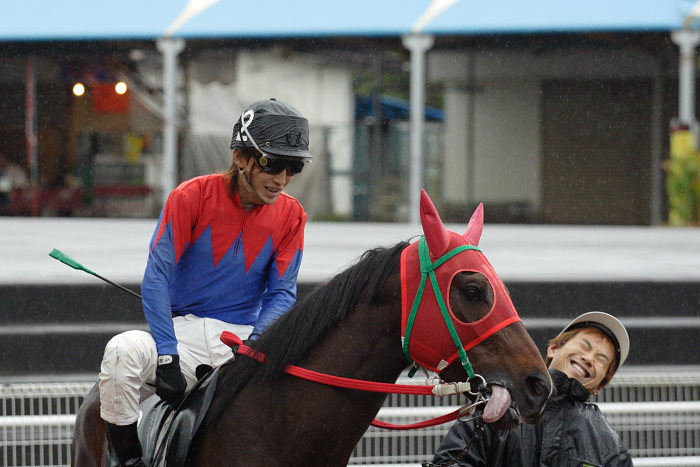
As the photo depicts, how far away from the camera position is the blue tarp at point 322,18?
17.1 metres

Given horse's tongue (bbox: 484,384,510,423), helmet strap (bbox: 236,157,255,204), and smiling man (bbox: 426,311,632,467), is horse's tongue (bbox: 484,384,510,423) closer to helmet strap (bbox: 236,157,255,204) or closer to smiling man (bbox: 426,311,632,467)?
smiling man (bbox: 426,311,632,467)

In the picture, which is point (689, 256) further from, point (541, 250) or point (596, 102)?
point (596, 102)

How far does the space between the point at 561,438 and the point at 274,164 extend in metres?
1.19

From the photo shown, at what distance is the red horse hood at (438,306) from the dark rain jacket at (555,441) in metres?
0.53

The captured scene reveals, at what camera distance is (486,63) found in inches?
800

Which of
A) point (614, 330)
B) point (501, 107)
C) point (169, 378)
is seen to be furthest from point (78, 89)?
point (614, 330)

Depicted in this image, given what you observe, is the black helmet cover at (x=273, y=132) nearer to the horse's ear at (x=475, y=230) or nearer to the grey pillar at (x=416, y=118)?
the horse's ear at (x=475, y=230)

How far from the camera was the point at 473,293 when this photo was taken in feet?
8.36

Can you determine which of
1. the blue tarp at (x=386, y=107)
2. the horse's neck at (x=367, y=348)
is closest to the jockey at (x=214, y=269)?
the horse's neck at (x=367, y=348)

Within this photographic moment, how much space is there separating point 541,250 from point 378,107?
941 centimetres

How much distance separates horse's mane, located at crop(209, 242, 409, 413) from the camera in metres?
2.69

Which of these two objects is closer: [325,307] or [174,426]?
[325,307]

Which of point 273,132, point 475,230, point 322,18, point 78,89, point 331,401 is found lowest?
point 331,401

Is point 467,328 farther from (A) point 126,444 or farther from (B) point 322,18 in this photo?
(B) point 322,18
